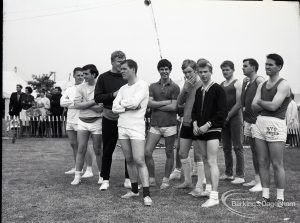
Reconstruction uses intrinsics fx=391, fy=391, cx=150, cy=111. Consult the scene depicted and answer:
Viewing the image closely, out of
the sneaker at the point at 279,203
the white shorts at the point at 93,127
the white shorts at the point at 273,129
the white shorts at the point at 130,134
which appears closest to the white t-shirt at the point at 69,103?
the white shorts at the point at 93,127

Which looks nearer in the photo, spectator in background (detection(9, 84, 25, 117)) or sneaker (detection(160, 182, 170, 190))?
sneaker (detection(160, 182, 170, 190))

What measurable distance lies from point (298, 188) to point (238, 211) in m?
1.79

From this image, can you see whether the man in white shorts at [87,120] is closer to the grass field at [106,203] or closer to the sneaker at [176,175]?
the grass field at [106,203]

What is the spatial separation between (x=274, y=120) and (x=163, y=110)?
5.68ft

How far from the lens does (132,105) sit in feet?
16.4

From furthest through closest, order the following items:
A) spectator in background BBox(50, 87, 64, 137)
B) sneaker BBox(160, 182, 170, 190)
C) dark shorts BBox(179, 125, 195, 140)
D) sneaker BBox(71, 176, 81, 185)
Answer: spectator in background BBox(50, 87, 64, 137) < sneaker BBox(71, 176, 81, 185) < sneaker BBox(160, 182, 170, 190) < dark shorts BBox(179, 125, 195, 140)

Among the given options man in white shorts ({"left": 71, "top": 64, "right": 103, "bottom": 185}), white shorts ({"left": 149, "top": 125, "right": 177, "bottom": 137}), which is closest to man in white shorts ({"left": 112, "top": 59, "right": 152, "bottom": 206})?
white shorts ({"left": 149, "top": 125, "right": 177, "bottom": 137})

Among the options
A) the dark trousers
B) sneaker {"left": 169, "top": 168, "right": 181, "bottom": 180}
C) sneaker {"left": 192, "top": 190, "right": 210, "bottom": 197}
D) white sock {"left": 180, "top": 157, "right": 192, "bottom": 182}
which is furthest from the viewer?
sneaker {"left": 169, "top": 168, "right": 181, "bottom": 180}

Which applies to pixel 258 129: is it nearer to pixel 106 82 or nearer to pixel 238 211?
pixel 238 211

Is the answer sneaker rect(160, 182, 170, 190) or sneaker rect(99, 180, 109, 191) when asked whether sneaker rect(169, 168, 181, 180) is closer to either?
sneaker rect(160, 182, 170, 190)

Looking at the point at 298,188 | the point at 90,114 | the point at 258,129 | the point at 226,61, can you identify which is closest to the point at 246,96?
the point at 226,61

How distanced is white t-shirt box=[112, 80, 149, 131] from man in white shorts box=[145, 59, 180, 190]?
750mm

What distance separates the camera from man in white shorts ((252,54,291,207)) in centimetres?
483

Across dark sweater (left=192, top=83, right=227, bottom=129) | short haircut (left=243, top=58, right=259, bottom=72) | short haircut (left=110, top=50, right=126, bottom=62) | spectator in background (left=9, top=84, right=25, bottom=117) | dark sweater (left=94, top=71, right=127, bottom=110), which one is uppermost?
short haircut (left=110, top=50, right=126, bottom=62)
